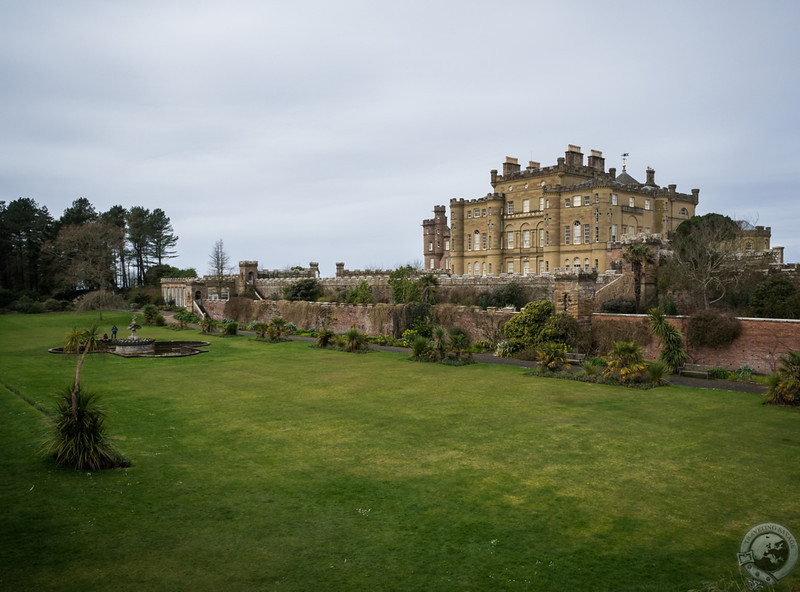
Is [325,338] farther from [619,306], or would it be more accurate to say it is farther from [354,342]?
[619,306]

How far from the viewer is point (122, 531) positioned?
7602 mm

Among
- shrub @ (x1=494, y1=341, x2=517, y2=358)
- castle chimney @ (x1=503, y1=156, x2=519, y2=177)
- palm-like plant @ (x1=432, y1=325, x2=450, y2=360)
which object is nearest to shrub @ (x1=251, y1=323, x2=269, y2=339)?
palm-like plant @ (x1=432, y1=325, x2=450, y2=360)

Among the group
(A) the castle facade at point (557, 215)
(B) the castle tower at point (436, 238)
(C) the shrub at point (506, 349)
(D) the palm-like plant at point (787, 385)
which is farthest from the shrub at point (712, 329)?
(B) the castle tower at point (436, 238)

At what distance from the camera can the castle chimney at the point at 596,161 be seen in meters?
58.4


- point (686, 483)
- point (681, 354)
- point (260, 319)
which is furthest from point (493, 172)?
point (686, 483)

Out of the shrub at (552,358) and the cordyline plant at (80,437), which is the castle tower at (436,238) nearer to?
the shrub at (552,358)

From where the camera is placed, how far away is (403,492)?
9.12m

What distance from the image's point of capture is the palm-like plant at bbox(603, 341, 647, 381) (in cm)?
1803

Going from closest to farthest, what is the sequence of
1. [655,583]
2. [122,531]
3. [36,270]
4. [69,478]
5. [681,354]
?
[655,583], [122,531], [69,478], [681,354], [36,270]

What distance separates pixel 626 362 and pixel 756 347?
5609mm

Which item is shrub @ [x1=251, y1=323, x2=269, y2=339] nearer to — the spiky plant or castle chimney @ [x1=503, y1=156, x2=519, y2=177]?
the spiky plant

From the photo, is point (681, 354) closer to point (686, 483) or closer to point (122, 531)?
point (686, 483)

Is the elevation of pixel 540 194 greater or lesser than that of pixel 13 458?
greater

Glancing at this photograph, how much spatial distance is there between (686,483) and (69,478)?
10316 mm
